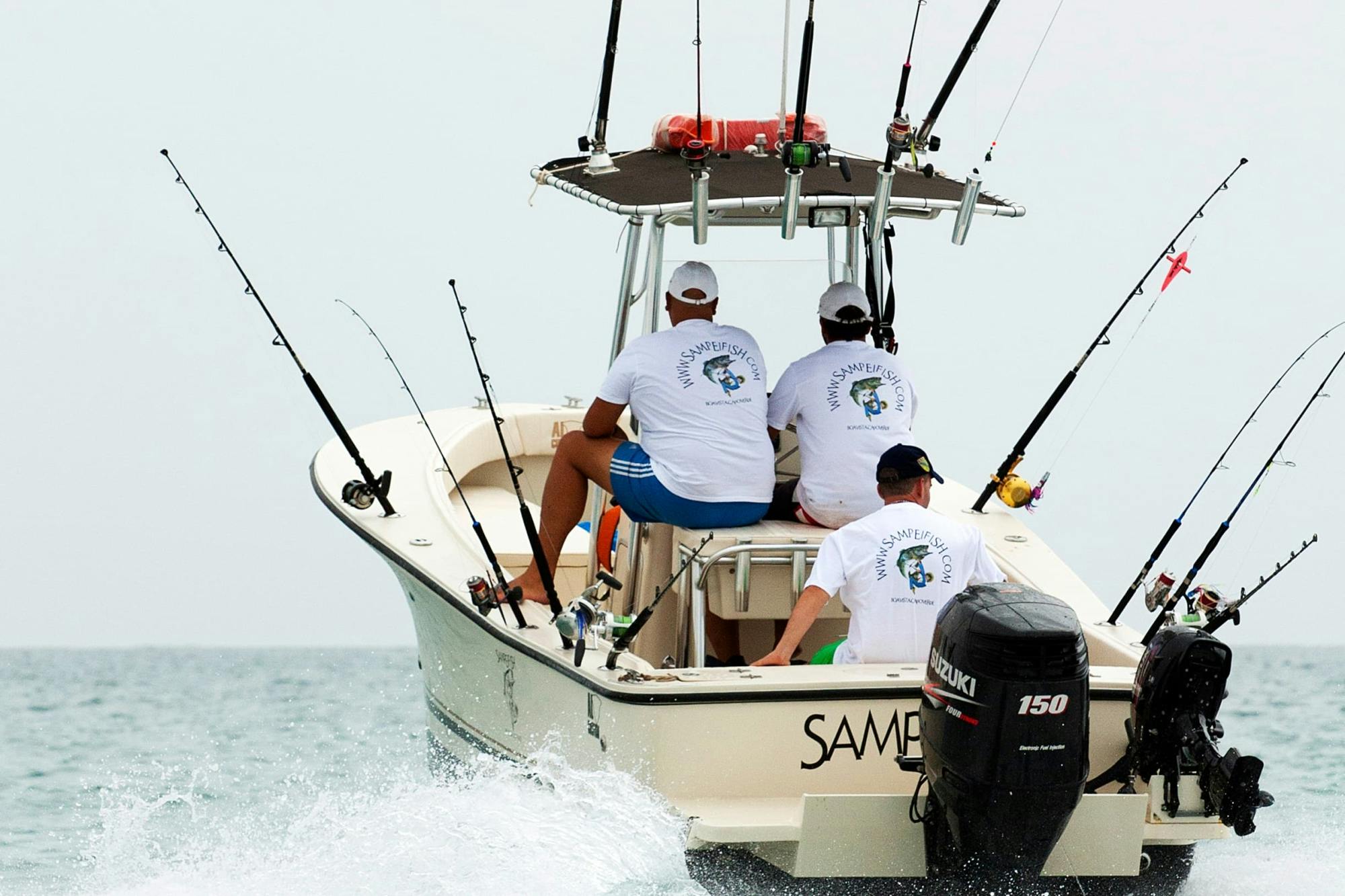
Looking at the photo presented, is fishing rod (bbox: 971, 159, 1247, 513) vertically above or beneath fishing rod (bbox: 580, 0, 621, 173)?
beneath

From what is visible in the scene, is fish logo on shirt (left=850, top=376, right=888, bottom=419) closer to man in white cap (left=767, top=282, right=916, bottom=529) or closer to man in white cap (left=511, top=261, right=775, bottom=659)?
man in white cap (left=767, top=282, right=916, bottom=529)

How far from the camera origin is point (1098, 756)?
4.32 metres

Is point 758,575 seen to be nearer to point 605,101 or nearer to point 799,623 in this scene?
point 799,623

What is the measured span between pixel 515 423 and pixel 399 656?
7.37 meters

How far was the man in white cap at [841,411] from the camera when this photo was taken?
193 inches

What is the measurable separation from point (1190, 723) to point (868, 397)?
4.12ft

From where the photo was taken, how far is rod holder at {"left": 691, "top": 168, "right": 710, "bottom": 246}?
4.46 m

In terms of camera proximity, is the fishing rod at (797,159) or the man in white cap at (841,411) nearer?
the fishing rod at (797,159)

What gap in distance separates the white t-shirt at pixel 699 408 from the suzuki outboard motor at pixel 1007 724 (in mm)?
1036

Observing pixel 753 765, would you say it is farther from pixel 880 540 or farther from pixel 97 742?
pixel 97 742

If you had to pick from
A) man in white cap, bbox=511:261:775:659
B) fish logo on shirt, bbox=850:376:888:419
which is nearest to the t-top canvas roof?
man in white cap, bbox=511:261:775:659

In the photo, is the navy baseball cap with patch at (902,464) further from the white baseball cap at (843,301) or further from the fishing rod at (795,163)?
the white baseball cap at (843,301)

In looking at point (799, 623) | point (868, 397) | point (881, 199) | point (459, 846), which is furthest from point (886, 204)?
point (459, 846)

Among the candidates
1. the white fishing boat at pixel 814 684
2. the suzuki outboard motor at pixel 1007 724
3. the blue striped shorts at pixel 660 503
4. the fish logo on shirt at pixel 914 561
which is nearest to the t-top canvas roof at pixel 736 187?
the white fishing boat at pixel 814 684
